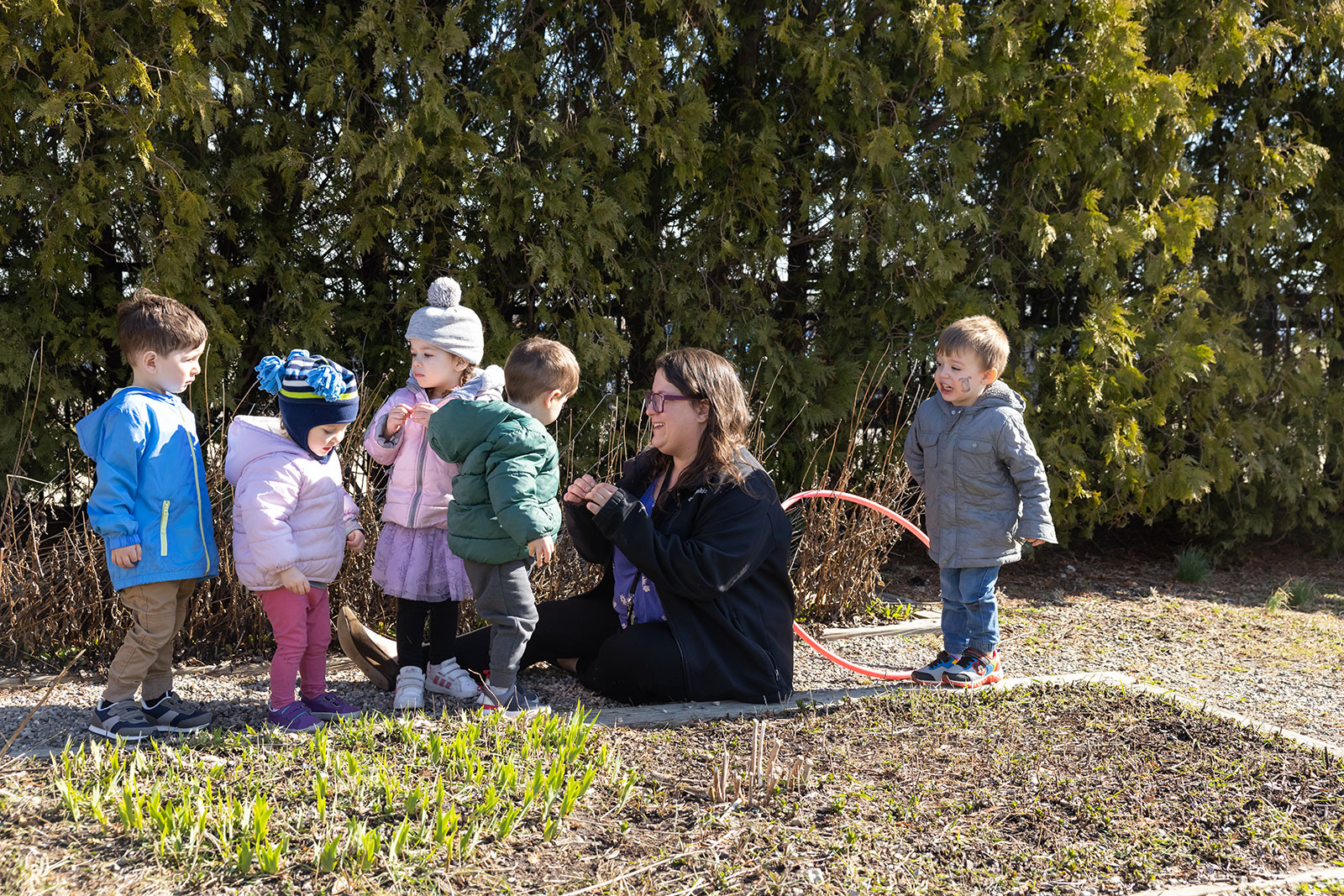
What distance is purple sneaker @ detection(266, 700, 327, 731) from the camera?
323cm

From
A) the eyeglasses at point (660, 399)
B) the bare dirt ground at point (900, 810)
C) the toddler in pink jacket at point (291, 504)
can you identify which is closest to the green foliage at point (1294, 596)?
the bare dirt ground at point (900, 810)

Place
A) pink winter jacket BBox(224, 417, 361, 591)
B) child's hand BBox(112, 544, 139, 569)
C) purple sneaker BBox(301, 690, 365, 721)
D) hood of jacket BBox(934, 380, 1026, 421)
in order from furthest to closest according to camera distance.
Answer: hood of jacket BBox(934, 380, 1026, 421), purple sneaker BBox(301, 690, 365, 721), pink winter jacket BBox(224, 417, 361, 591), child's hand BBox(112, 544, 139, 569)

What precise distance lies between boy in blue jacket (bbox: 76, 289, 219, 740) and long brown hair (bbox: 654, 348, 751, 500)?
1526mm

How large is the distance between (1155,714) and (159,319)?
3467 millimetres

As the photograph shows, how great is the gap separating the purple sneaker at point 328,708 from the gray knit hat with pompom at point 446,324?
4.03 ft

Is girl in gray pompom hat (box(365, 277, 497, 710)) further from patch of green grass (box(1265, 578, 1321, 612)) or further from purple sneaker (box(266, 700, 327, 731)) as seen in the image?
patch of green grass (box(1265, 578, 1321, 612))

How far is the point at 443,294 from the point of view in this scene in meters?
3.63

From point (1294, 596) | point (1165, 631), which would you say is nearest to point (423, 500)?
point (1165, 631)

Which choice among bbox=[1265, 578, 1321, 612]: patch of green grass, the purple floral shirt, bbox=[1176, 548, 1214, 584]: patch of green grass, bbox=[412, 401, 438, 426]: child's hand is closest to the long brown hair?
the purple floral shirt

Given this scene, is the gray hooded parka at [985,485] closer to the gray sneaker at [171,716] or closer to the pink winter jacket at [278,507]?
the pink winter jacket at [278,507]

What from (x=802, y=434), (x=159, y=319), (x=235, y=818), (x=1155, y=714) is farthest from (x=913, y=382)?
(x=235, y=818)

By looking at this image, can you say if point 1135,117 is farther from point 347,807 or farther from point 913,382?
point 347,807

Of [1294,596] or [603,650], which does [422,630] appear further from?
[1294,596]

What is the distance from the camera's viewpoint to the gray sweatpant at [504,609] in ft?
11.2
